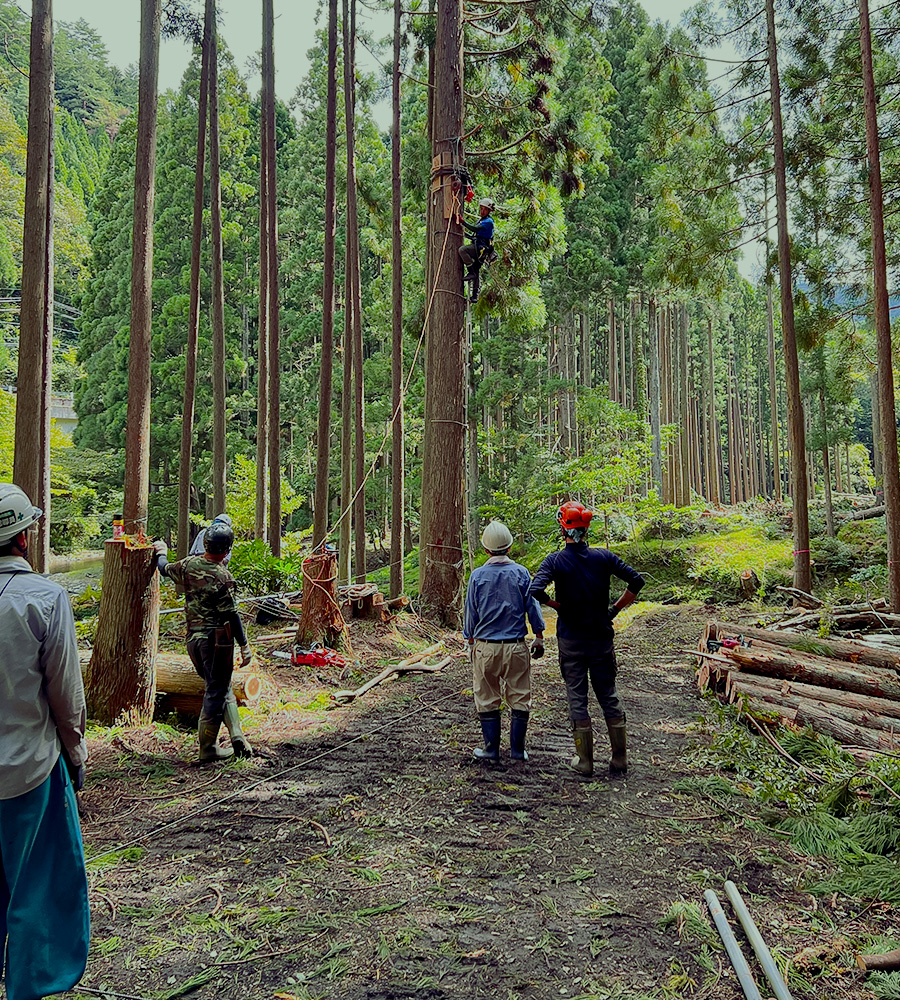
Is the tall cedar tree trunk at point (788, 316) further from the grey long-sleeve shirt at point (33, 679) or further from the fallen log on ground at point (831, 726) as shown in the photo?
the grey long-sleeve shirt at point (33, 679)

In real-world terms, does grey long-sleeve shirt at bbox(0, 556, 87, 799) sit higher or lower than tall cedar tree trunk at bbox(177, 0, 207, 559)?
lower

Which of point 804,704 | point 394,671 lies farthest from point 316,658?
point 804,704

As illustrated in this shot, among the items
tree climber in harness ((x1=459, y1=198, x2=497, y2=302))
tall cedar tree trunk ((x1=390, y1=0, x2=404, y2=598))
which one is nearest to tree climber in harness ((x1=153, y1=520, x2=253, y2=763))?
tree climber in harness ((x1=459, y1=198, x2=497, y2=302))

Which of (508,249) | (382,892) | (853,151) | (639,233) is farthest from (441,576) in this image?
(639,233)

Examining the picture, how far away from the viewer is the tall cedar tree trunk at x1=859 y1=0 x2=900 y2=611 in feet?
37.2

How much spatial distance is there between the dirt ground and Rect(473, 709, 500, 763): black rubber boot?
4.9 inches

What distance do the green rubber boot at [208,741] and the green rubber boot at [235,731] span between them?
0.11m

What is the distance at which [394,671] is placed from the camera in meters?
8.73

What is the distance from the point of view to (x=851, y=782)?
4949mm

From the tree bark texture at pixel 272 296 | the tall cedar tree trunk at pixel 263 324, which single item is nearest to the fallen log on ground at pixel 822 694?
the tree bark texture at pixel 272 296

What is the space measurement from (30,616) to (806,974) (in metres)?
3.57

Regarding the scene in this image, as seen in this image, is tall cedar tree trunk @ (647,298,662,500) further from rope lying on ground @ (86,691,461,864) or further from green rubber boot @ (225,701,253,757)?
green rubber boot @ (225,701,253,757)

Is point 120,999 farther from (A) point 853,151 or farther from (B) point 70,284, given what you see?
(B) point 70,284

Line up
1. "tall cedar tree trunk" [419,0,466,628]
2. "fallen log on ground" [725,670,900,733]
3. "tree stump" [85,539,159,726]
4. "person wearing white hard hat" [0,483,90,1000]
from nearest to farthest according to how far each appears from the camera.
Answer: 1. "person wearing white hard hat" [0,483,90,1000]
2. "tree stump" [85,539,159,726]
3. "fallen log on ground" [725,670,900,733]
4. "tall cedar tree trunk" [419,0,466,628]
